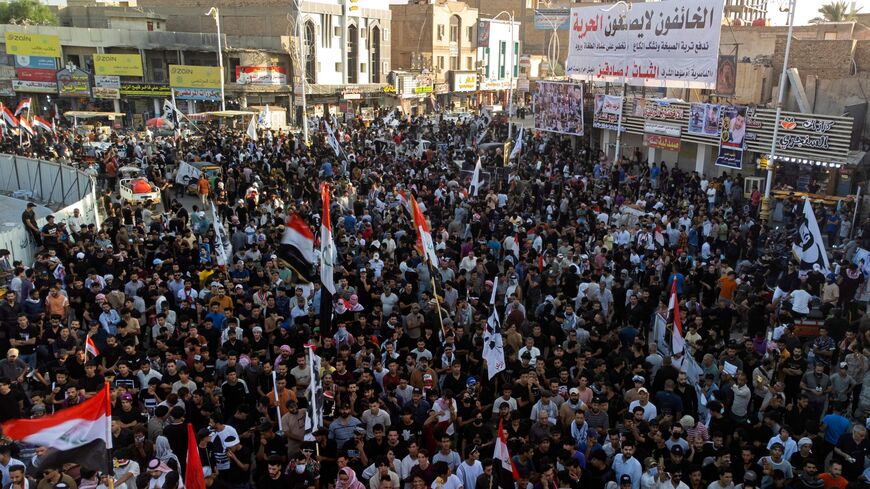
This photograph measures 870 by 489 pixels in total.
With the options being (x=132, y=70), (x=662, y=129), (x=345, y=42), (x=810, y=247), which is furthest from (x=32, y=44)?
(x=810, y=247)

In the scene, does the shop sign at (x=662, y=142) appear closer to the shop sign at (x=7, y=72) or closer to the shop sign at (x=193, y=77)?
the shop sign at (x=193, y=77)

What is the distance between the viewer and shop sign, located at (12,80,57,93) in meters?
47.4

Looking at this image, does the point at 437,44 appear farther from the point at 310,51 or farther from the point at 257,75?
the point at 257,75

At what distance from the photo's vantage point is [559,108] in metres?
32.2

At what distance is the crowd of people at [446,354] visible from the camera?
26.0 ft

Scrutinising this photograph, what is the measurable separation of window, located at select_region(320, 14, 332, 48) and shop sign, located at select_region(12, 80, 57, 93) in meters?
17.0

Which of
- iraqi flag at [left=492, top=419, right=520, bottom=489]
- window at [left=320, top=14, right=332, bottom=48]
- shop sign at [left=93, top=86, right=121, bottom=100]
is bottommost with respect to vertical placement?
iraqi flag at [left=492, top=419, right=520, bottom=489]

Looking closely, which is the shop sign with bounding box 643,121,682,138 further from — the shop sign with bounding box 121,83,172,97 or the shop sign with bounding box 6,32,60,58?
the shop sign with bounding box 6,32,60,58

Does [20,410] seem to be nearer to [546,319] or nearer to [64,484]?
[64,484]

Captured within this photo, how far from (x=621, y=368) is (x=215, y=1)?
50.9m

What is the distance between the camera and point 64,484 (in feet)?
22.9

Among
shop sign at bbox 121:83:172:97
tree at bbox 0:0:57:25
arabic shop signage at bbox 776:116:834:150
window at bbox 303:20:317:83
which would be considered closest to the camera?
arabic shop signage at bbox 776:116:834:150

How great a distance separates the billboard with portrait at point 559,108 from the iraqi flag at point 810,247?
60.6 feet

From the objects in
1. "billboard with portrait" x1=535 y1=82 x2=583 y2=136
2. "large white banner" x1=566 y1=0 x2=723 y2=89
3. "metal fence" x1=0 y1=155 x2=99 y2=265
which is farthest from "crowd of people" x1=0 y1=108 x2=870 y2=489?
"billboard with portrait" x1=535 y1=82 x2=583 y2=136
